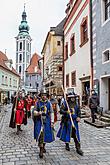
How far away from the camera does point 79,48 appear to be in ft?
61.7

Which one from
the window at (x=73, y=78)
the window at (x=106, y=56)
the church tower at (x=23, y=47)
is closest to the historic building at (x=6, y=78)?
the window at (x=73, y=78)

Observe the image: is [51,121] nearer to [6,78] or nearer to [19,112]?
[19,112]

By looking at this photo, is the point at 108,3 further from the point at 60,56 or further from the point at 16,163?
the point at 60,56

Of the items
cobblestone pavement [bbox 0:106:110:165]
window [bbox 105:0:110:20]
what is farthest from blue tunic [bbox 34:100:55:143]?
window [bbox 105:0:110:20]

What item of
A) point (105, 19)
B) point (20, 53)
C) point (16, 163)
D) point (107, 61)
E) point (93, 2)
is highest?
point (20, 53)

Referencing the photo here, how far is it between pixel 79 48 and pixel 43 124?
1308cm

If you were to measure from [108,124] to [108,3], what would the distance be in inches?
256

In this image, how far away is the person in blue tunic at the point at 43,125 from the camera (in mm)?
6345

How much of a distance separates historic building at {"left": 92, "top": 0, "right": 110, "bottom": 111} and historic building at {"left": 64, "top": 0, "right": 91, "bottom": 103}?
1.66 m

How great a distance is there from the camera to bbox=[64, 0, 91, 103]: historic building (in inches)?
656

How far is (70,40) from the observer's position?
73.6 ft

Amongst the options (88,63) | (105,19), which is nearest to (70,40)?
(88,63)

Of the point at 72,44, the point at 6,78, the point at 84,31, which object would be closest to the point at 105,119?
the point at 84,31

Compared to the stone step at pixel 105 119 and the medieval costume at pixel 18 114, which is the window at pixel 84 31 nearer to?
the stone step at pixel 105 119
